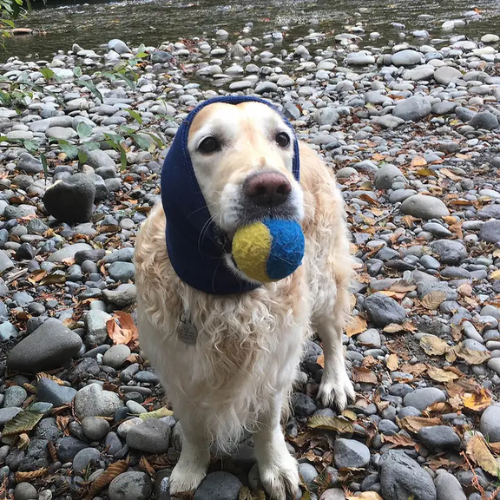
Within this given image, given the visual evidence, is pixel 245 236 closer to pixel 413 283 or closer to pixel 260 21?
pixel 413 283

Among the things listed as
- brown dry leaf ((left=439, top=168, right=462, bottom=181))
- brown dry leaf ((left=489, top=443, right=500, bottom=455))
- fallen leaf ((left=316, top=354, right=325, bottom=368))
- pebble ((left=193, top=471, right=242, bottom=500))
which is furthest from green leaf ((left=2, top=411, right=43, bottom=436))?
brown dry leaf ((left=439, top=168, right=462, bottom=181))

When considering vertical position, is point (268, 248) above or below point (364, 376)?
above

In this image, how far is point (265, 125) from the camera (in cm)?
195

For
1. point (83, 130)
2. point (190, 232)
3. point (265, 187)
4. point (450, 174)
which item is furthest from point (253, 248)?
point (450, 174)

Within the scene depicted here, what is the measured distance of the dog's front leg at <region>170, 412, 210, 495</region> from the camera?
2.36 meters

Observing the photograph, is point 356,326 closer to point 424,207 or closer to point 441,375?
point 441,375

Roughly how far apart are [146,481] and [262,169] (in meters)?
1.51

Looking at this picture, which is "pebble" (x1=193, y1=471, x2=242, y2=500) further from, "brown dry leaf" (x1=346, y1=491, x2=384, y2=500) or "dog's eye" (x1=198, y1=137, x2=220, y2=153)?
"dog's eye" (x1=198, y1=137, x2=220, y2=153)

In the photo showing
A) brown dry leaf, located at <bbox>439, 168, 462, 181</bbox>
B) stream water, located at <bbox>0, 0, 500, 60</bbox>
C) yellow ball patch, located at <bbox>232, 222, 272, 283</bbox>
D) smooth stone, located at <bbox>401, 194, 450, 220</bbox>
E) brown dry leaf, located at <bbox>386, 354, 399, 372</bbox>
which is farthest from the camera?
stream water, located at <bbox>0, 0, 500, 60</bbox>

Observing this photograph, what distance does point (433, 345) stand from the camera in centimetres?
305

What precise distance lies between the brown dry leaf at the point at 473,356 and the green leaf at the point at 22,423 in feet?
7.09

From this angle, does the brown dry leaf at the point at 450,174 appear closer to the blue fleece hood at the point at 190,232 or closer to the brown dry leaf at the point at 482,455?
the brown dry leaf at the point at 482,455

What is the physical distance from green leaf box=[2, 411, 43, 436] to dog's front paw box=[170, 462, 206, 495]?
0.72 metres

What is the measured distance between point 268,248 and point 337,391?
4.52 ft
